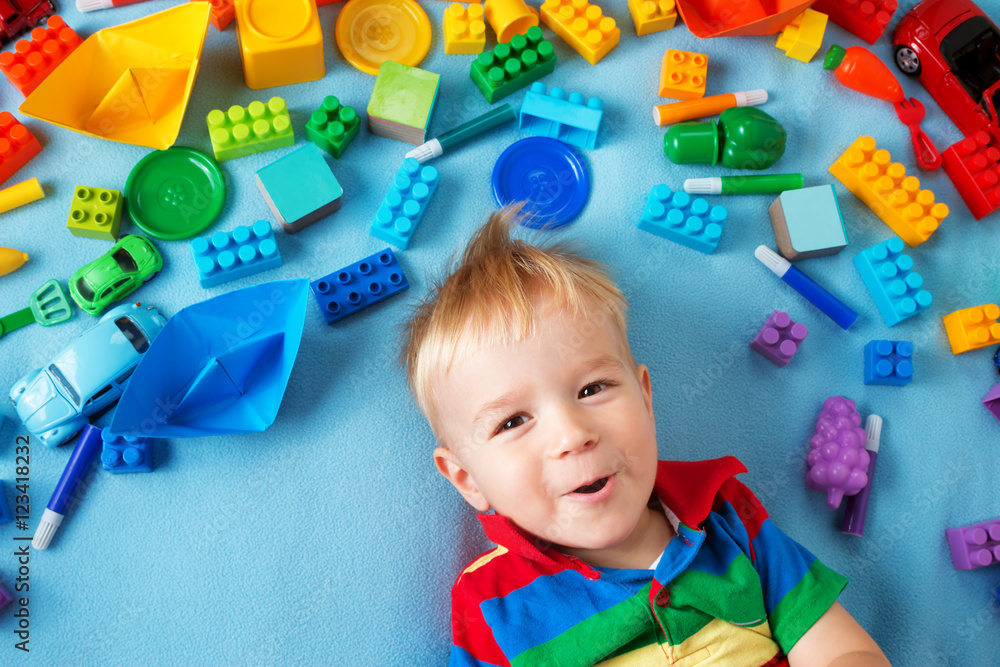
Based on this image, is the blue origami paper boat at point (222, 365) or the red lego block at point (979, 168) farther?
the red lego block at point (979, 168)

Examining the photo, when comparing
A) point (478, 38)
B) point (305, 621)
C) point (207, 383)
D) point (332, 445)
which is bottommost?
point (305, 621)

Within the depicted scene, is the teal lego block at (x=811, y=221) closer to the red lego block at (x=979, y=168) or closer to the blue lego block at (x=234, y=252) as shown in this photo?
the red lego block at (x=979, y=168)

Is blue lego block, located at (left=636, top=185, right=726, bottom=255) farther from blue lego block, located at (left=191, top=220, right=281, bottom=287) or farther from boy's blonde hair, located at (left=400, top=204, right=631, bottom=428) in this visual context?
blue lego block, located at (left=191, top=220, right=281, bottom=287)

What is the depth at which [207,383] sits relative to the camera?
869 millimetres

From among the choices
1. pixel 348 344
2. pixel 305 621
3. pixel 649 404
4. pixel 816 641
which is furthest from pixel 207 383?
pixel 816 641

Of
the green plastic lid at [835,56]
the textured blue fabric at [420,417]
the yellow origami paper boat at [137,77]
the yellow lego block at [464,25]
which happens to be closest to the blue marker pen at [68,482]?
the textured blue fabric at [420,417]

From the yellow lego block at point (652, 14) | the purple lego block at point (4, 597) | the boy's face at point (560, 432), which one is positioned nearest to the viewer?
the boy's face at point (560, 432)

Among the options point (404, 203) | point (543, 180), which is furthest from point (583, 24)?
point (404, 203)

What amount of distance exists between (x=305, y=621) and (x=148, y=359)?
1.15ft

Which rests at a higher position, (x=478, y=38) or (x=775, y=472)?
(x=478, y=38)

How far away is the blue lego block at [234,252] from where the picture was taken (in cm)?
92

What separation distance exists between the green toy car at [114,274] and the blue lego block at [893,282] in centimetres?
93

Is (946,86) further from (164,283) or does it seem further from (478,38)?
(164,283)

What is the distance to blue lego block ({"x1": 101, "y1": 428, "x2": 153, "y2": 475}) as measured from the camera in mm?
859
